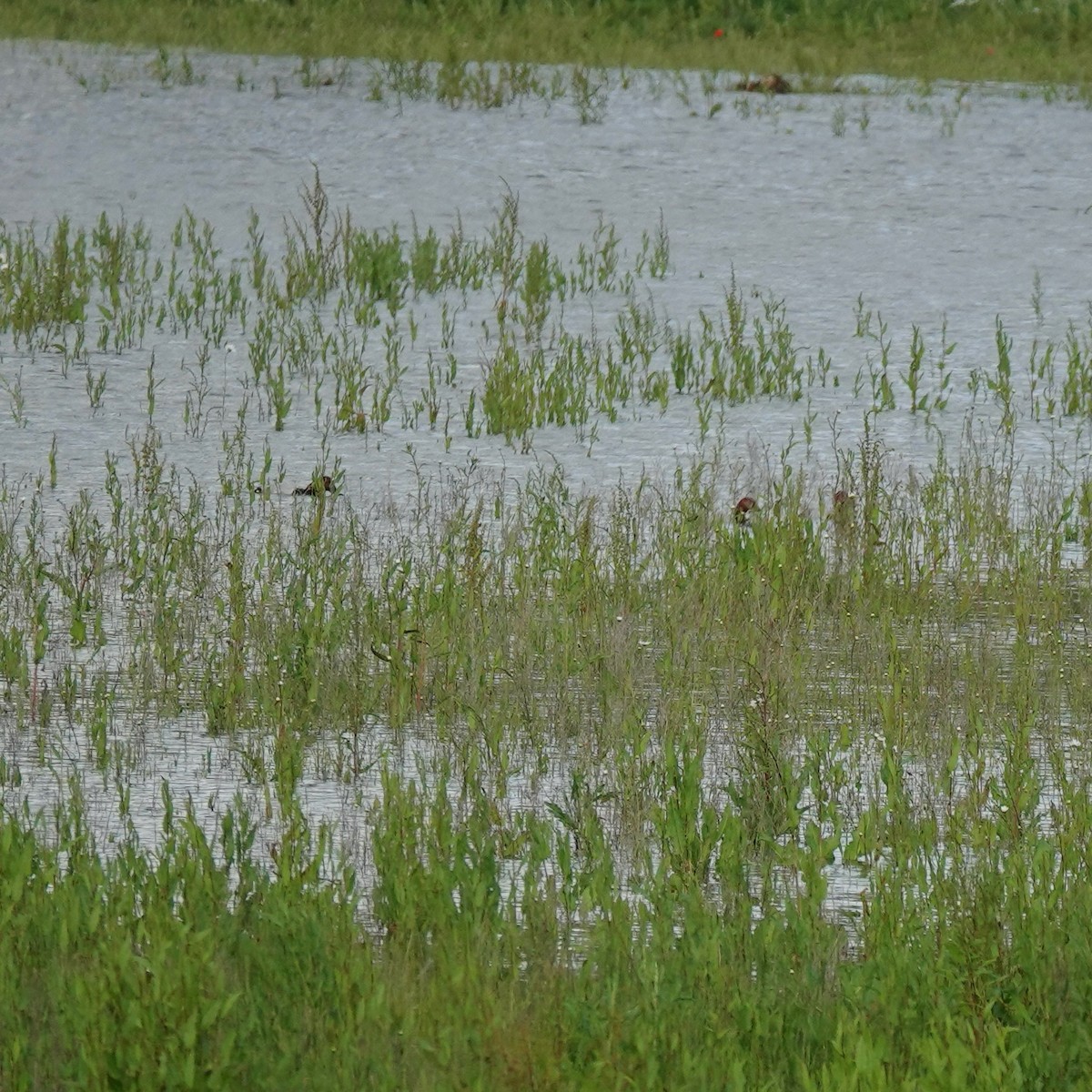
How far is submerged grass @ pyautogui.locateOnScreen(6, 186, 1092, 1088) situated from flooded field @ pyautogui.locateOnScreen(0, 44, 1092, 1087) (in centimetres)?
3

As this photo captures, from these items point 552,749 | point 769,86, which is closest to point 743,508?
point 552,749

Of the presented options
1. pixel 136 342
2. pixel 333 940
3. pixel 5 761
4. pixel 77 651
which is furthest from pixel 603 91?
pixel 333 940

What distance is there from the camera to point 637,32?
16.6 metres

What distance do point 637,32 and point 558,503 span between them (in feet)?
36.5

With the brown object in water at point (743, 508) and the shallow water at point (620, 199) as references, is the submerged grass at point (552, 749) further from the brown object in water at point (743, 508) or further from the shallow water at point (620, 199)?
the shallow water at point (620, 199)

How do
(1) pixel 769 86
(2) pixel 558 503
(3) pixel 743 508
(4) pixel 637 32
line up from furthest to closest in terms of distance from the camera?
(4) pixel 637 32
(1) pixel 769 86
(2) pixel 558 503
(3) pixel 743 508

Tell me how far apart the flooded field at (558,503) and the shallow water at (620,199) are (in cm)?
4

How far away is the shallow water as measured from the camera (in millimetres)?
7598

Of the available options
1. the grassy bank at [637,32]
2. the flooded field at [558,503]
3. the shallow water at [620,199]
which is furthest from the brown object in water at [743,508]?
the grassy bank at [637,32]

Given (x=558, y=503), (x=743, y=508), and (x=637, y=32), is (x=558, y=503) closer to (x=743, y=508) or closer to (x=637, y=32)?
(x=743, y=508)

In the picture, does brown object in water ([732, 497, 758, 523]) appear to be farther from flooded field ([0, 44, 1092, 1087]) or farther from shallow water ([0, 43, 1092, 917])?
shallow water ([0, 43, 1092, 917])

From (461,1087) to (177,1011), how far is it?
0.44 metres

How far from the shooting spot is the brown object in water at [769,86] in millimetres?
14445

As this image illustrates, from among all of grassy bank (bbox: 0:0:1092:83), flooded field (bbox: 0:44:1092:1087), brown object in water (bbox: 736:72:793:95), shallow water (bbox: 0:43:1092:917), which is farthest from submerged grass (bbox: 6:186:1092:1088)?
grassy bank (bbox: 0:0:1092:83)
